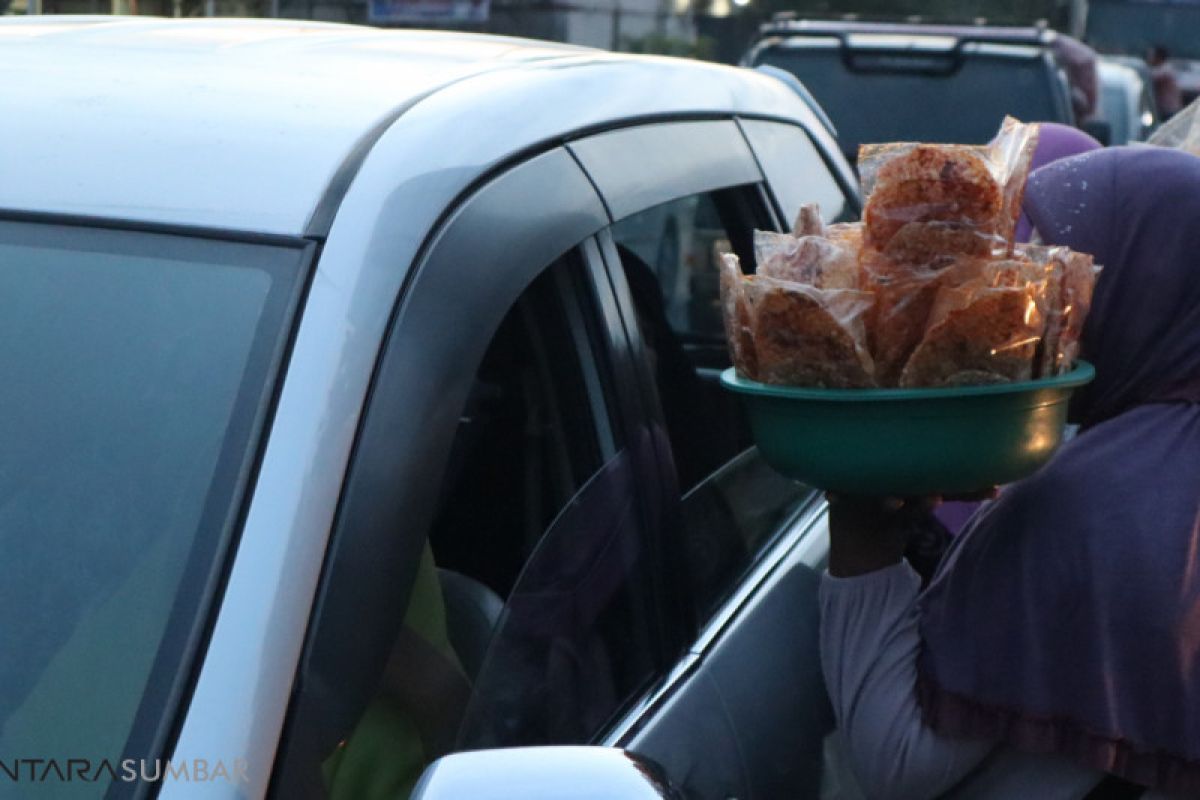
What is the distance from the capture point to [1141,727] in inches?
76.5

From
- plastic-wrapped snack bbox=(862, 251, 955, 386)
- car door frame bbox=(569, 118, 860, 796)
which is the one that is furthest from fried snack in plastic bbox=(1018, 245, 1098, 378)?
car door frame bbox=(569, 118, 860, 796)

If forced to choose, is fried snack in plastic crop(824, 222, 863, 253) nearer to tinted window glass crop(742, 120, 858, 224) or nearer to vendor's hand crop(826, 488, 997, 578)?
vendor's hand crop(826, 488, 997, 578)

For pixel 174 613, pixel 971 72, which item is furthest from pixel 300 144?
pixel 971 72

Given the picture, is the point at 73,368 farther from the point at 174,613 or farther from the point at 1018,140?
the point at 1018,140

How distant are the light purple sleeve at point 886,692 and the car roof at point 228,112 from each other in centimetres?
66

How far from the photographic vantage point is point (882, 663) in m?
2.09

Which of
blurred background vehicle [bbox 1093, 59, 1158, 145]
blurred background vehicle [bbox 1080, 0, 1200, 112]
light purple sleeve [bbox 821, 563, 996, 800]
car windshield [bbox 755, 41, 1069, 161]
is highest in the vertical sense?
light purple sleeve [bbox 821, 563, 996, 800]

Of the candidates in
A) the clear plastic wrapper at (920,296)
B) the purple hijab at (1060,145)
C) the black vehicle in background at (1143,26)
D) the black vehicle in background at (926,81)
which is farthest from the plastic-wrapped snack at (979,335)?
the black vehicle in background at (1143,26)

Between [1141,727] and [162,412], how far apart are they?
115 centimetres

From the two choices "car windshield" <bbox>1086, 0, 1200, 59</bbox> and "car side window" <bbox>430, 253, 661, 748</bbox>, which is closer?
"car side window" <bbox>430, 253, 661, 748</bbox>

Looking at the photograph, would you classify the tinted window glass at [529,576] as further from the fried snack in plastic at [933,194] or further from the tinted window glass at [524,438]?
the fried snack in plastic at [933,194]

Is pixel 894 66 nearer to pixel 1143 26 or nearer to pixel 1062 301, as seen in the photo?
pixel 1062 301

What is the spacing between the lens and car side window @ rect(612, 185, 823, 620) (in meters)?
2.26

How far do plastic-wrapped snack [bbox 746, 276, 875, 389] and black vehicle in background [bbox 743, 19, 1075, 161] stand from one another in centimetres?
763
